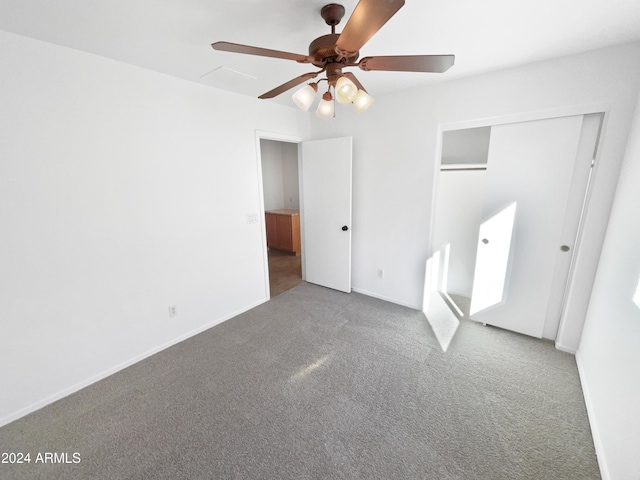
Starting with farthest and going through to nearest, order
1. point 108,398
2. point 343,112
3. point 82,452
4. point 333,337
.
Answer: point 343,112 < point 333,337 < point 108,398 < point 82,452

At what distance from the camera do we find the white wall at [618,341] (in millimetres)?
1197

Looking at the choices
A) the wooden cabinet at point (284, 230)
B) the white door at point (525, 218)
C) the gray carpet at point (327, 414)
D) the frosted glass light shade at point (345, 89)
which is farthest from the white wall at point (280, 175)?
the frosted glass light shade at point (345, 89)

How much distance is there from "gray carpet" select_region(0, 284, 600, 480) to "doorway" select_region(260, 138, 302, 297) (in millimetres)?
2156

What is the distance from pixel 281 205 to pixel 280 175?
0.66m

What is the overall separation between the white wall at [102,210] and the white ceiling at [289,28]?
9.8 inches

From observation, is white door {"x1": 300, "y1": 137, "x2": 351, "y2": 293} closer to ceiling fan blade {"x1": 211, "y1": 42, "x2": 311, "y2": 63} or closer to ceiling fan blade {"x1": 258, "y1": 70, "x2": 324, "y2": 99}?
ceiling fan blade {"x1": 258, "y1": 70, "x2": 324, "y2": 99}

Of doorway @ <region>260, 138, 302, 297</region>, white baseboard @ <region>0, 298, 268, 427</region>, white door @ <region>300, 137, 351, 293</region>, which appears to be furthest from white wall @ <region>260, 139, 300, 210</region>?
white baseboard @ <region>0, 298, 268, 427</region>

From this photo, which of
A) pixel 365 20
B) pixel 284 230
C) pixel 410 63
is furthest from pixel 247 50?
pixel 284 230

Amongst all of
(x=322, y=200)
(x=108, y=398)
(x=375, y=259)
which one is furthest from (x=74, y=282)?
(x=375, y=259)

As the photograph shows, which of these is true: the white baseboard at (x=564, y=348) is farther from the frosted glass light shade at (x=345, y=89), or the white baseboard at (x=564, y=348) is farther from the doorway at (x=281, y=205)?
the doorway at (x=281, y=205)

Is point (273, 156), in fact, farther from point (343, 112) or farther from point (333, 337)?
point (333, 337)

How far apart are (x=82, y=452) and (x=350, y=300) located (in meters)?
2.53

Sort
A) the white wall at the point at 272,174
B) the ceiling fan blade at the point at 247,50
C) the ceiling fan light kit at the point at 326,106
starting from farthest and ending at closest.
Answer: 1. the white wall at the point at 272,174
2. the ceiling fan light kit at the point at 326,106
3. the ceiling fan blade at the point at 247,50

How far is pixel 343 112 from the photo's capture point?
10.2ft
